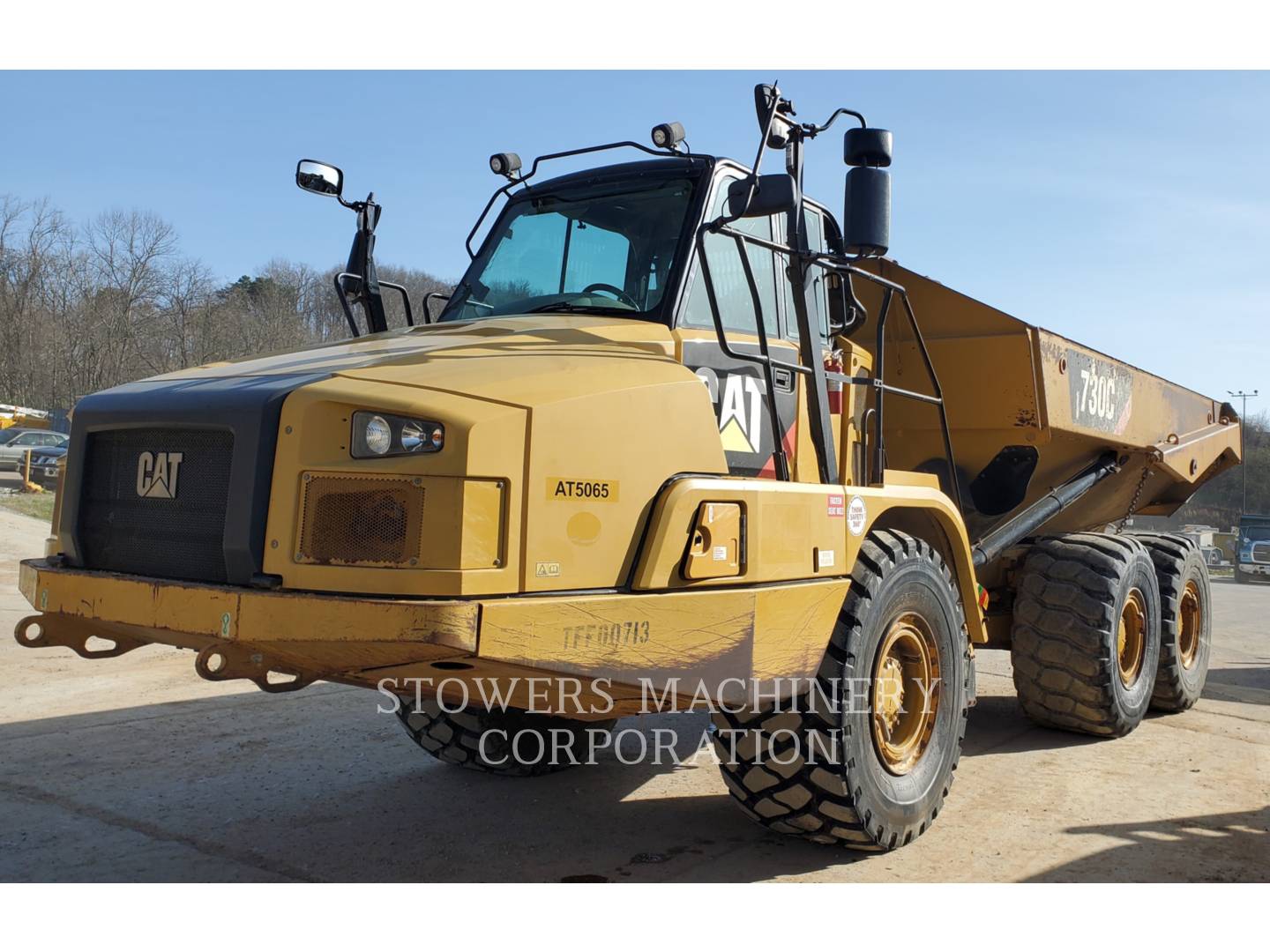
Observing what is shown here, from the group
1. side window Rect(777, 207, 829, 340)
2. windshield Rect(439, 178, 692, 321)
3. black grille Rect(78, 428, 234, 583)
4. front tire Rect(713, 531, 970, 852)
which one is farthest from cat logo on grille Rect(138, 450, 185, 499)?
side window Rect(777, 207, 829, 340)

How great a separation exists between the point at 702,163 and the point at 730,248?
37 cm

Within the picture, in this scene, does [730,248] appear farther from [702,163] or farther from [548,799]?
[548,799]

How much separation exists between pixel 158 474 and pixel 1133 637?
6176mm

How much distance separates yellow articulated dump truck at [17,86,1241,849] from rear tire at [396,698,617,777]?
2 centimetres

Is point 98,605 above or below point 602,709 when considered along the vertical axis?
above

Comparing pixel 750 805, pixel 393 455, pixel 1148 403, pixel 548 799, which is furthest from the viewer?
pixel 1148 403

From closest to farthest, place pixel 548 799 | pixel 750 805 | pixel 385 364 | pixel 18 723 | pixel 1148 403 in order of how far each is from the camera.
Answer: pixel 385 364, pixel 750 805, pixel 548 799, pixel 18 723, pixel 1148 403

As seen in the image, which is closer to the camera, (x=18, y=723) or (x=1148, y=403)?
(x=18, y=723)

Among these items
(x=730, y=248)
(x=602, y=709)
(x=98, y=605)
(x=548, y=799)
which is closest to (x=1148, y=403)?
(x=730, y=248)

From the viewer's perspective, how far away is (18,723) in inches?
254

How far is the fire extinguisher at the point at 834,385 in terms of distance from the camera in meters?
4.75

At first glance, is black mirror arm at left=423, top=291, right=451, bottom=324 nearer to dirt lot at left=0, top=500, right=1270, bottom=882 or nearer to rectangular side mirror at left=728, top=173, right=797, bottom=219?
rectangular side mirror at left=728, top=173, right=797, bottom=219

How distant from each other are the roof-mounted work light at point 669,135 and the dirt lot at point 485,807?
2.85 metres

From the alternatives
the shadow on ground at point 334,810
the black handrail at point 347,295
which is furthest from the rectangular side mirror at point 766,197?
the shadow on ground at point 334,810
